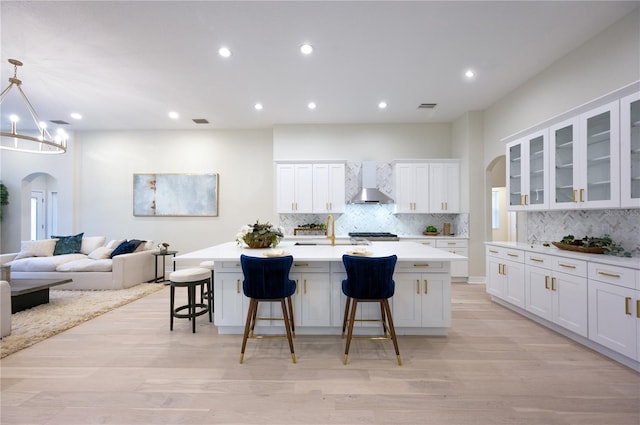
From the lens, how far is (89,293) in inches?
187

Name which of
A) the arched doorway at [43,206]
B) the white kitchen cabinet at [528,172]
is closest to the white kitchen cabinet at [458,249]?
the white kitchen cabinet at [528,172]

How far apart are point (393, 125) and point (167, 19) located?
4.63m

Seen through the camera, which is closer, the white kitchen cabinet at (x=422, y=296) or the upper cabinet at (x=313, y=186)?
the white kitchen cabinet at (x=422, y=296)

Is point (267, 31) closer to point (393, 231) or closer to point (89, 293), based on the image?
point (393, 231)

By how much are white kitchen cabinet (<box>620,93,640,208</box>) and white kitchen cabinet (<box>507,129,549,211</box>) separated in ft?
2.95

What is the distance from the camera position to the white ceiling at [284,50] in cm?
278

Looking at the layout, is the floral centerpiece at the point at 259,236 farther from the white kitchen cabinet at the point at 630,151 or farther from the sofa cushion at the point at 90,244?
the sofa cushion at the point at 90,244

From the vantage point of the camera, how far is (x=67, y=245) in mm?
5609

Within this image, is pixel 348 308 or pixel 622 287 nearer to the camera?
pixel 622 287

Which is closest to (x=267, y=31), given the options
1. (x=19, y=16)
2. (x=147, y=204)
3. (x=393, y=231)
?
(x=19, y=16)

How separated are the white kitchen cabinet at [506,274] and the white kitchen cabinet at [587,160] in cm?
84

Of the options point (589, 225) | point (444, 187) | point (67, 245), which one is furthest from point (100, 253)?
point (589, 225)

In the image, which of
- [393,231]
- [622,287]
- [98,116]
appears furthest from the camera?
[393,231]

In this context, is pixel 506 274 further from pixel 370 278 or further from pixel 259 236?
pixel 259 236
